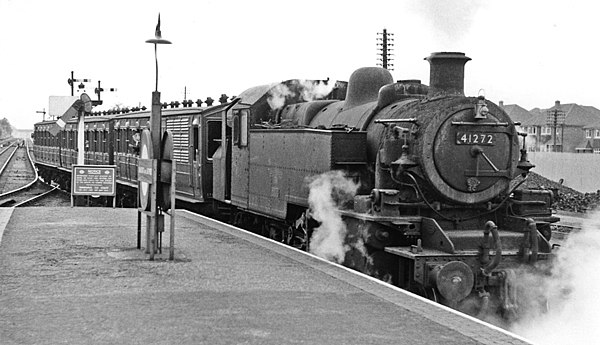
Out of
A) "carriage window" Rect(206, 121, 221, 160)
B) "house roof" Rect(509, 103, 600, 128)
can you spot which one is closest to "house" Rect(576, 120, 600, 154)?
"house roof" Rect(509, 103, 600, 128)

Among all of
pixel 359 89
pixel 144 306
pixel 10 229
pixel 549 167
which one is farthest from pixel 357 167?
pixel 549 167

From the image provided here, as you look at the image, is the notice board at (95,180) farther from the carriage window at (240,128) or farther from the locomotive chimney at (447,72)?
the locomotive chimney at (447,72)

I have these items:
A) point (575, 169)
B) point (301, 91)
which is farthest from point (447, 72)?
point (575, 169)

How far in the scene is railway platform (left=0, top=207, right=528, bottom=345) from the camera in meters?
5.67

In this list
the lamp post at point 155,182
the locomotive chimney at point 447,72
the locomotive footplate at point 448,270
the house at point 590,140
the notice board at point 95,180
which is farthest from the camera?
the house at point 590,140

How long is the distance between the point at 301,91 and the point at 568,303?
6322 millimetres

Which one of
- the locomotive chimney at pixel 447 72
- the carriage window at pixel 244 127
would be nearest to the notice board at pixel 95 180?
the carriage window at pixel 244 127

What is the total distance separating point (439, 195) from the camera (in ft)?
28.8

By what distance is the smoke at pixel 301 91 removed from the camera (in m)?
13.1

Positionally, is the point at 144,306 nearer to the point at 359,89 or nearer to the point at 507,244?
the point at 507,244

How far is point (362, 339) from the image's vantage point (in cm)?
562

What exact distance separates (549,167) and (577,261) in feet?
102

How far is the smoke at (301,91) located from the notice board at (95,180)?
200 inches

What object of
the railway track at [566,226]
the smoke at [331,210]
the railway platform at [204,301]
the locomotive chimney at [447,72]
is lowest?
the railway track at [566,226]
